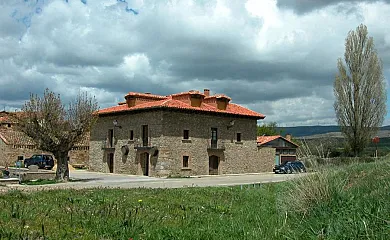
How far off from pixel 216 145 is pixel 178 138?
4046 mm

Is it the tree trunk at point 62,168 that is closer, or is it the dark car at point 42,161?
the tree trunk at point 62,168

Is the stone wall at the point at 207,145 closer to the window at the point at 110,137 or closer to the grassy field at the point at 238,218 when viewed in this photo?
the window at the point at 110,137

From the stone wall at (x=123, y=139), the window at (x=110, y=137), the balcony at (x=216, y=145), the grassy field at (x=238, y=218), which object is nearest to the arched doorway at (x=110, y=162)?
the stone wall at (x=123, y=139)

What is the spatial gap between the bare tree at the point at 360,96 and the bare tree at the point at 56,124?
876 inches

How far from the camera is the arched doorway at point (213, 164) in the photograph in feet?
112

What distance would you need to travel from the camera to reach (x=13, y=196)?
12234mm

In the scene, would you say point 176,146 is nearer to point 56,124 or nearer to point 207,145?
point 207,145

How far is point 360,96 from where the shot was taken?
3628 cm

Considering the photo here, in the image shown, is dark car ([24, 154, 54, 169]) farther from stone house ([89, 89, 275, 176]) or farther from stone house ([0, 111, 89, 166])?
stone house ([89, 89, 275, 176])

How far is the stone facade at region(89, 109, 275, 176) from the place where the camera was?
3094 cm

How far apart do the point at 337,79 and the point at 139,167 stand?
18438 millimetres

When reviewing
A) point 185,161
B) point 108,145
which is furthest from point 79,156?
point 185,161

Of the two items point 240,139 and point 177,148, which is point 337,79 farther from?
point 177,148

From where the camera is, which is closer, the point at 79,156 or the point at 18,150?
the point at 18,150
